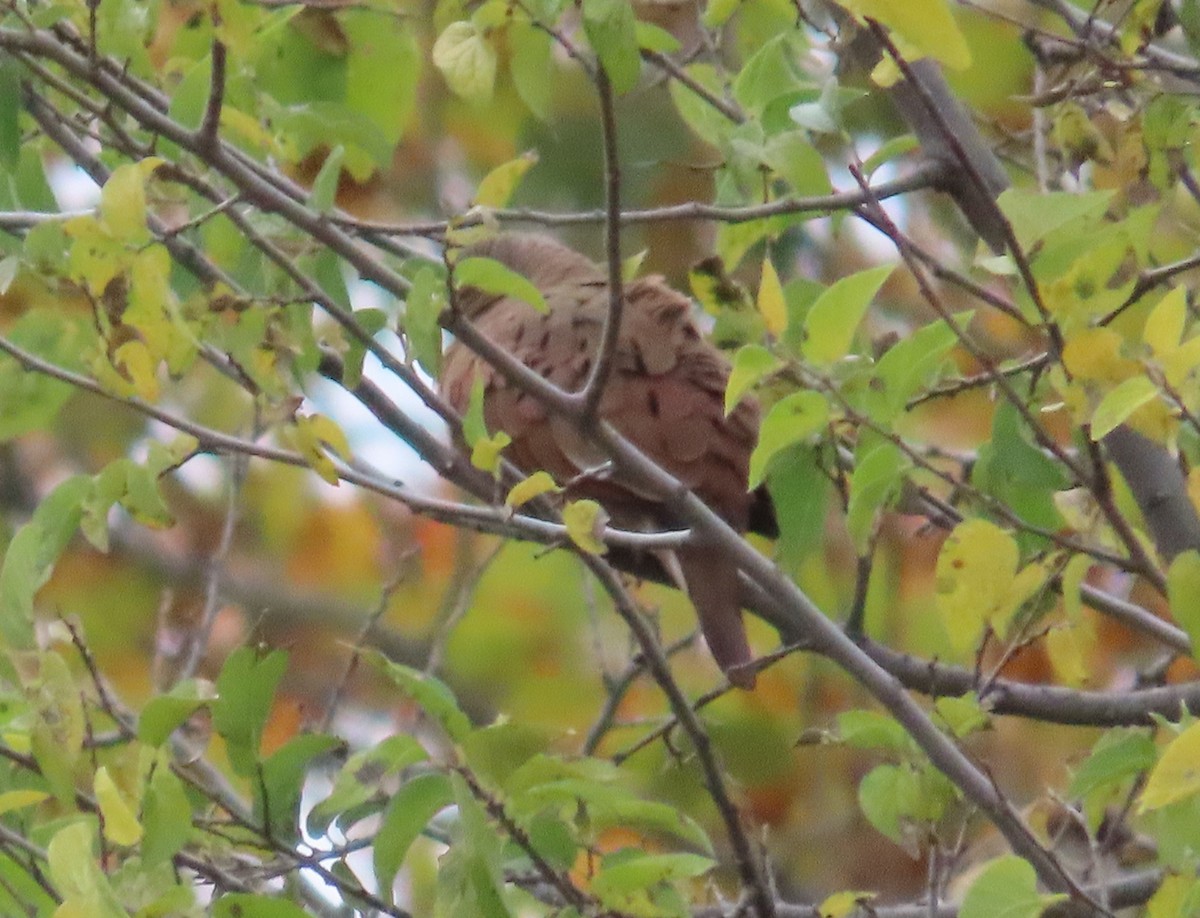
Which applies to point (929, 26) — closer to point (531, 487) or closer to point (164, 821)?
point (531, 487)

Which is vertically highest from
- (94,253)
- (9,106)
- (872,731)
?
(9,106)

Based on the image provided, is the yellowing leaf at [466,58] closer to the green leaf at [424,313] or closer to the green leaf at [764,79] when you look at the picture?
the green leaf at [424,313]

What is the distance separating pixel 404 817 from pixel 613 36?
0.83 meters

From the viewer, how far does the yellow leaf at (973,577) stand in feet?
5.75

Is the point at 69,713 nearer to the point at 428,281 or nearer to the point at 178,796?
the point at 178,796

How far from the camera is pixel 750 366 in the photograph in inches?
65.7

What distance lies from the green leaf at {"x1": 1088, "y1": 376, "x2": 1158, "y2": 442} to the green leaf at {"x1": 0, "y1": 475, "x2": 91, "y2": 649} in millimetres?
1114

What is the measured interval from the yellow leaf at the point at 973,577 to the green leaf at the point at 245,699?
722 mm

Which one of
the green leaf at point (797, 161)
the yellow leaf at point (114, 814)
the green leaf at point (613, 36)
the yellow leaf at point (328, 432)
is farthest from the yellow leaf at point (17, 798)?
the green leaf at point (797, 161)

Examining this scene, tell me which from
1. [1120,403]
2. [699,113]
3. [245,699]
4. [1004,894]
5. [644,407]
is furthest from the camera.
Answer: [644,407]

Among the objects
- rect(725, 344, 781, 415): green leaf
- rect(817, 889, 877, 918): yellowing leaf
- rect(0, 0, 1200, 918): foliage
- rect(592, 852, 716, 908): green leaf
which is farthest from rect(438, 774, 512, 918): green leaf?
rect(725, 344, 781, 415): green leaf

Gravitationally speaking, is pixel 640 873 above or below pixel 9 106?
below

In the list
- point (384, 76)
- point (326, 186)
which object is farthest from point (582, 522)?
point (384, 76)

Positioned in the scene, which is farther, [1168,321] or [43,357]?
[43,357]
